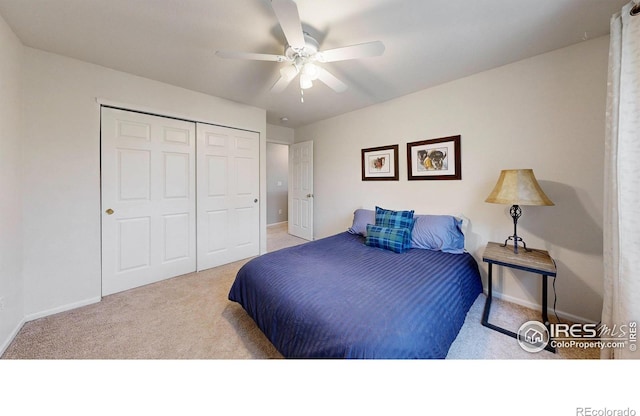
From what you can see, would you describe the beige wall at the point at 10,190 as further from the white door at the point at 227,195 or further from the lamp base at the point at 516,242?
the lamp base at the point at 516,242

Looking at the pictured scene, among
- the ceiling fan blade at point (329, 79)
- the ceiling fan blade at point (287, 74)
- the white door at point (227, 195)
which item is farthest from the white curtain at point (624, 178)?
the white door at point (227, 195)

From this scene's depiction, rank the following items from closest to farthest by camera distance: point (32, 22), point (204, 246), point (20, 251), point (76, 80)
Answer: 1. point (32, 22)
2. point (20, 251)
3. point (76, 80)
4. point (204, 246)

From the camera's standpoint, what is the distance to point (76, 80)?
2.04 metres

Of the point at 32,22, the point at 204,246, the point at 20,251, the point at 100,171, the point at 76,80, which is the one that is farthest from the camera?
the point at 204,246

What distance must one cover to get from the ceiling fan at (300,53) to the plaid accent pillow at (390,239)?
1.48 meters

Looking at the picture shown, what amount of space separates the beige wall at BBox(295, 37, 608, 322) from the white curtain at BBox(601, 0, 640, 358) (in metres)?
0.57

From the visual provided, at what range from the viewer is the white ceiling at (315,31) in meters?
1.44

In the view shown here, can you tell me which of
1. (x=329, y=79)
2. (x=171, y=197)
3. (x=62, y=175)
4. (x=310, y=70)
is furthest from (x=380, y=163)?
(x=62, y=175)

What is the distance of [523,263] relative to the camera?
1717 millimetres

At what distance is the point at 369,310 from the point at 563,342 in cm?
161
